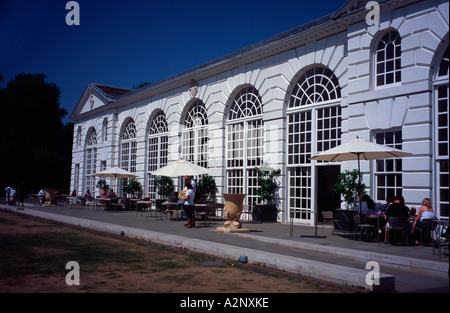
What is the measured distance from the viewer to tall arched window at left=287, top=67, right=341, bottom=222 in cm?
1641

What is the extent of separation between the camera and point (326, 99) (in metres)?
16.7

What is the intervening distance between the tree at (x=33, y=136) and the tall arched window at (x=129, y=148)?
70.9ft

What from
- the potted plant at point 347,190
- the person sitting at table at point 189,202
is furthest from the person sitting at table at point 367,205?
the person sitting at table at point 189,202

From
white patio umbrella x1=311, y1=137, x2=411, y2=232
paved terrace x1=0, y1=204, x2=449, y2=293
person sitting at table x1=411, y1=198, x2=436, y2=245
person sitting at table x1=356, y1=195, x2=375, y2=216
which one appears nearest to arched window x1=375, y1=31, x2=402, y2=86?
white patio umbrella x1=311, y1=137, x2=411, y2=232

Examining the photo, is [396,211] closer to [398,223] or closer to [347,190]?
[398,223]

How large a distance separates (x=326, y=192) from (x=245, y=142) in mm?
4446

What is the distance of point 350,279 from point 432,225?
461 cm

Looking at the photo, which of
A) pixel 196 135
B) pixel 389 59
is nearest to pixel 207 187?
pixel 196 135

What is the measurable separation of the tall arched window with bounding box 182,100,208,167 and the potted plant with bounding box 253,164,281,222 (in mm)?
5446

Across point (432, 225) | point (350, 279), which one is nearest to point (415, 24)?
point (432, 225)

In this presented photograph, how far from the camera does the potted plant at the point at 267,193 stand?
59.7 feet

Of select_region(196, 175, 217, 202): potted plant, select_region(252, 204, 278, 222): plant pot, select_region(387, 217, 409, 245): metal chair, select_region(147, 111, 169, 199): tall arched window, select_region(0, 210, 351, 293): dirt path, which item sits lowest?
select_region(0, 210, 351, 293): dirt path

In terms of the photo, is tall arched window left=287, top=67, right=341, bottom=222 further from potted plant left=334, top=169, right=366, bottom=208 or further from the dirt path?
the dirt path
